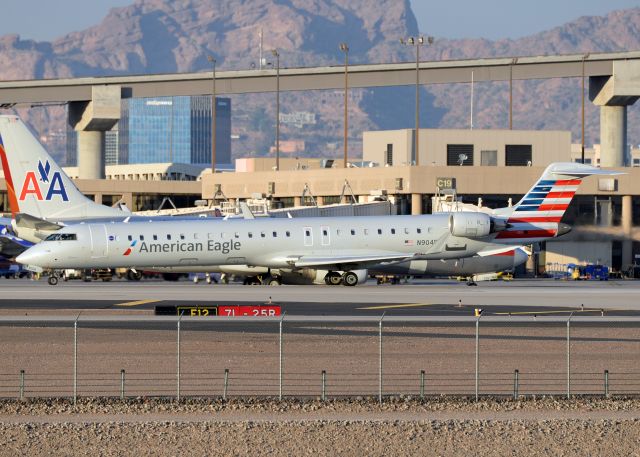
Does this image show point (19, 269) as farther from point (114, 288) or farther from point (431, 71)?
point (431, 71)

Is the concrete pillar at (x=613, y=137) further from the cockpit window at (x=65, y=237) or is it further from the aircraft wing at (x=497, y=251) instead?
the cockpit window at (x=65, y=237)

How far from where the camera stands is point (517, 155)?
130 meters

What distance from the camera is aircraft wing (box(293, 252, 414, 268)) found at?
7419 centimetres

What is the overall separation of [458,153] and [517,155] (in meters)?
5.84

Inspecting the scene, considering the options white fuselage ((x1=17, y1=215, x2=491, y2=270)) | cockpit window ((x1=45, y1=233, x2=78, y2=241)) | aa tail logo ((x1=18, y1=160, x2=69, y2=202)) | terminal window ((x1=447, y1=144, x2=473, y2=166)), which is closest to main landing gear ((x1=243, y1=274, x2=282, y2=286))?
white fuselage ((x1=17, y1=215, x2=491, y2=270))

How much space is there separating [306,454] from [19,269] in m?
81.4

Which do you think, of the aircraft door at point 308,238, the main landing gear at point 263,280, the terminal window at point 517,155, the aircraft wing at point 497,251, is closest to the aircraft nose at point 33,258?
the main landing gear at point 263,280

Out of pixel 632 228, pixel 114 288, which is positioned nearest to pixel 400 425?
pixel 114 288

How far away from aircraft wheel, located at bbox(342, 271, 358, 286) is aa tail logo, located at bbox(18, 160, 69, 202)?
19.3 m

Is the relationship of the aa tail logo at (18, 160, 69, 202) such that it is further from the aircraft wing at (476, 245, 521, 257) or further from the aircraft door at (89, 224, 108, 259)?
the aircraft wing at (476, 245, 521, 257)

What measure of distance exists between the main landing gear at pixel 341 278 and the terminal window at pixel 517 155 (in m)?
56.3

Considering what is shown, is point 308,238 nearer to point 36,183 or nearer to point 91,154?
point 36,183

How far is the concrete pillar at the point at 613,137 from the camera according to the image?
12975 centimetres

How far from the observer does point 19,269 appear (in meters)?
107
